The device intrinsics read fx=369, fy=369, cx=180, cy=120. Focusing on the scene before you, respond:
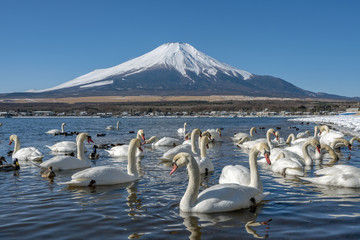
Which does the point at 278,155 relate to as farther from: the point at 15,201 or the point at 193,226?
the point at 15,201

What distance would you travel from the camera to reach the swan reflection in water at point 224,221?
21.2ft

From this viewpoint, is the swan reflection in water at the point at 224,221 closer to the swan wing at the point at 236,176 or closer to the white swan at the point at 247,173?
the white swan at the point at 247,173

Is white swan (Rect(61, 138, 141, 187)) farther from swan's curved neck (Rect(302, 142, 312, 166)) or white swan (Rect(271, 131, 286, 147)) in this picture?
white swan (Rect(271, 131, 286, 147))

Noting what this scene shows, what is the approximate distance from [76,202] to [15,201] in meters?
1.55

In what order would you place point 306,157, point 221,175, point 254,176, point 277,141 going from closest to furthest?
point 254,176 < point 221,175 < point 306,157 < point 277,141

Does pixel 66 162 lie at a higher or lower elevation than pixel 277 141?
higher

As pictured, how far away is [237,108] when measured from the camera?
116 metres

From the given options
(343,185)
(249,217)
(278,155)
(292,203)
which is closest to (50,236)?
(249,217)

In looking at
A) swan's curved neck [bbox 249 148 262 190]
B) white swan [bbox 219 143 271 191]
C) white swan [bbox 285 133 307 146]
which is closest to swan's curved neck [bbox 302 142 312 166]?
white swan [bbox 219 143 271 191]

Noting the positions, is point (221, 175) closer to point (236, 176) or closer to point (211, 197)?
point (236, 176)

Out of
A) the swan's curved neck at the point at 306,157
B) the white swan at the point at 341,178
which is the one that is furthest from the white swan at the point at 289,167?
the swan's curved neck at the point at 306,157

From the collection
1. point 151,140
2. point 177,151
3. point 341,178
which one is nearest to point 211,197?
point 341,178

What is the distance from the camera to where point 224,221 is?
7.01 meters

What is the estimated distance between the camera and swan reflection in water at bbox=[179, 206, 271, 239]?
6454 millimetres
